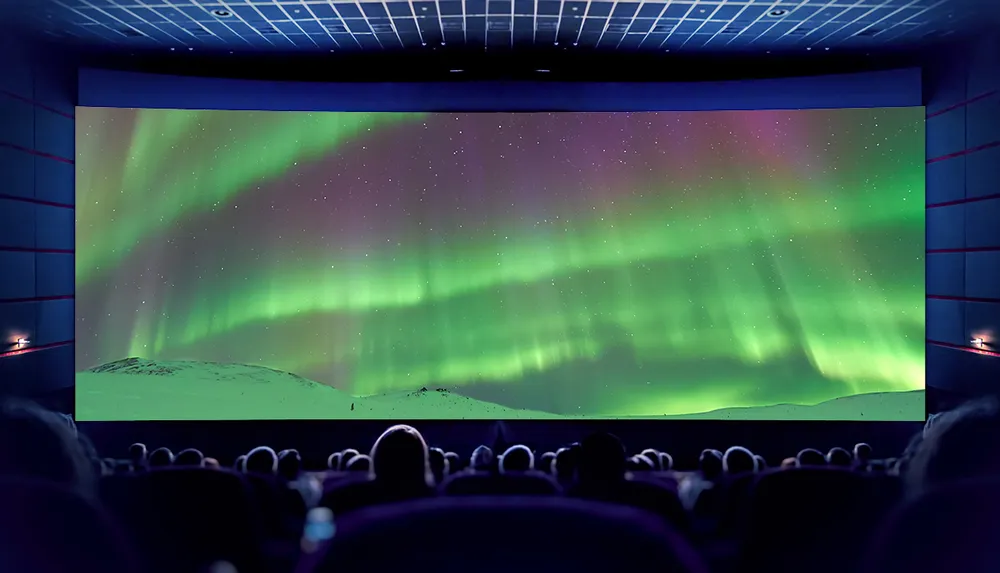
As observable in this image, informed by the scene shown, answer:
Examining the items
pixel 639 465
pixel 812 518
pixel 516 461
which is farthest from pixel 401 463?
pixel 639 465

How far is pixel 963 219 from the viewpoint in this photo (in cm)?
651

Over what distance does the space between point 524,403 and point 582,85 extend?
3.25 m

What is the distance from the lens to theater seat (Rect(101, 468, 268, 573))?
202cm

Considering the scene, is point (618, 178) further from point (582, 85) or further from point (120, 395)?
point (120, 395)

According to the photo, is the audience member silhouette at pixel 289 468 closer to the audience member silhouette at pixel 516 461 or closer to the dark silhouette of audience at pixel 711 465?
the audience member silhouette at pixel 516 461

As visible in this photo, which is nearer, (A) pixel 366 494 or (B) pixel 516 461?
(A) pixel 366 494

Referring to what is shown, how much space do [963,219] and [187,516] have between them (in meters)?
6.80

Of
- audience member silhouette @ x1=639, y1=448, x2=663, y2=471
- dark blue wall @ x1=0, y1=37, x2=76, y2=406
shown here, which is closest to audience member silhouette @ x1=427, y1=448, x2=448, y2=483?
audience member silhouette @ x1=639, y1=448, x2=663, y2=471

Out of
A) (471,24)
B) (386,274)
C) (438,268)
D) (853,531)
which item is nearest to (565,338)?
(438,268)

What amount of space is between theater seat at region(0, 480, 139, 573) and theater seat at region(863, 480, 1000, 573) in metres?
1.59

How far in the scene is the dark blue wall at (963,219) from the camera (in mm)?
6078

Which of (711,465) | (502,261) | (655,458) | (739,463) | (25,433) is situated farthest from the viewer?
(502,261)

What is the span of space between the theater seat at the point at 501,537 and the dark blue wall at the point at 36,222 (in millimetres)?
6232

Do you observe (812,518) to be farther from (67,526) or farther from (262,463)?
(262,463)
